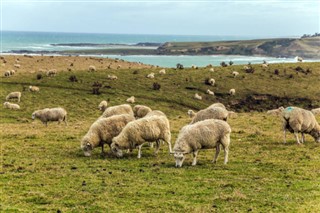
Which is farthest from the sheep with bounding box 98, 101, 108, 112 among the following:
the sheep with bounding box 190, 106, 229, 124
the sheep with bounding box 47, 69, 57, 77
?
the sheep with bounding box 190, 106, 229, 124

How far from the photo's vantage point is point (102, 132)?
17484 mm

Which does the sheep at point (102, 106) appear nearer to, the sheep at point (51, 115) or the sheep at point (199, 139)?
the sheep at point (51, 115)

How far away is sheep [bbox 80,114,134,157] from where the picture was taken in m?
17.2

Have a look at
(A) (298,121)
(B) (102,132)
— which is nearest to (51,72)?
(B) (102,132)

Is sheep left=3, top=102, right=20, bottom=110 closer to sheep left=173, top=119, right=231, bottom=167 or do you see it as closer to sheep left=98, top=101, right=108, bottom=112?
sheep left=98, top=101, right=108, bottom=112

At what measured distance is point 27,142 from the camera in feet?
67.5

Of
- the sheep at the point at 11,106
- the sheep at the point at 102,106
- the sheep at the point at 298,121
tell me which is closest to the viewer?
the sheep at the point at 298,121

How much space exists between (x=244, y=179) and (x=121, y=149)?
230 inches

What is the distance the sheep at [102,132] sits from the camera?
679 inches

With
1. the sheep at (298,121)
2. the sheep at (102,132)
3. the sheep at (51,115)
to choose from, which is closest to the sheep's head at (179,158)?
the sheep at (102,132)

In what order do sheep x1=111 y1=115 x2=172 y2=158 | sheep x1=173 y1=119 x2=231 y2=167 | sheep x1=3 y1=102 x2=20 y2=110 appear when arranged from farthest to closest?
sheep x1=3 y1=102 x2=20 y2=110 < sheep x1=111 y1=115 x2=172 y2=158 < sheep x1=173 y1=119 x2=231 y2=167

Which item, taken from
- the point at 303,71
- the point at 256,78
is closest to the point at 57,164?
the point at 256,78

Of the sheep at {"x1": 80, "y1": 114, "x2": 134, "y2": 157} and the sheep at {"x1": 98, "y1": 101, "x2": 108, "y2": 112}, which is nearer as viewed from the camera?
the sheep at {"x1": 80, "y1": 114, "x2": 134, "y2": 157}

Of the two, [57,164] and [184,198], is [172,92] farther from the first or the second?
[184,198]
